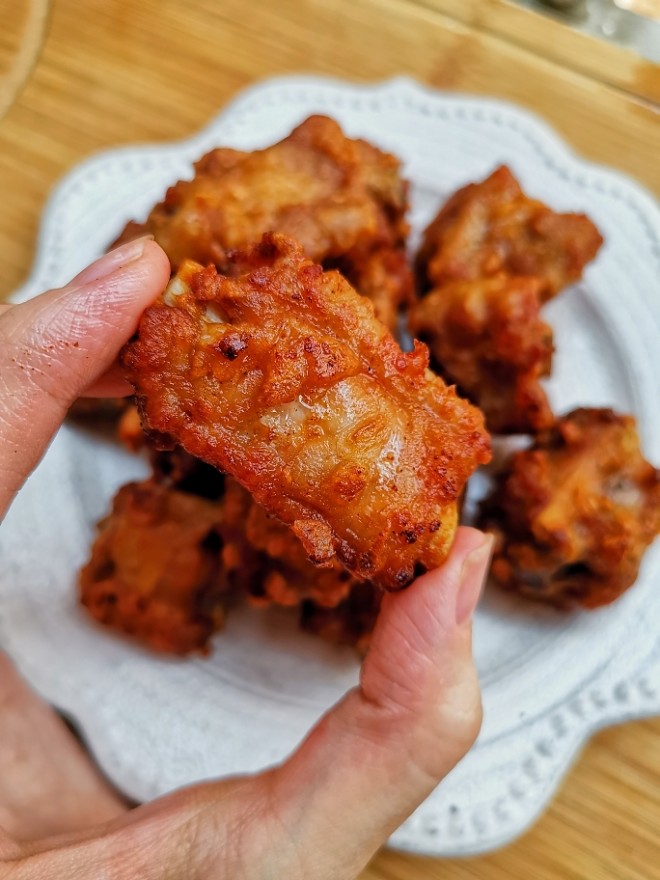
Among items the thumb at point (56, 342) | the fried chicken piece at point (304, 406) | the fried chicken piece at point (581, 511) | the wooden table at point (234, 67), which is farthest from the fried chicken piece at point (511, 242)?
the thumb at point (56, 342)

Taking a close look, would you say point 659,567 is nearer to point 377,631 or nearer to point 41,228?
point 377,631

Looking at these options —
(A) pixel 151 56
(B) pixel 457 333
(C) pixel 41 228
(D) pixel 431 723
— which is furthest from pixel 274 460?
(A) pixel 151 56

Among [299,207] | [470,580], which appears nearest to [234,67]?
[299,207]

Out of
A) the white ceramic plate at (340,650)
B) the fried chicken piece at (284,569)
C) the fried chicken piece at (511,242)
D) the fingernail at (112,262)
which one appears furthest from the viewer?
the fried chicken piece at (511,242)

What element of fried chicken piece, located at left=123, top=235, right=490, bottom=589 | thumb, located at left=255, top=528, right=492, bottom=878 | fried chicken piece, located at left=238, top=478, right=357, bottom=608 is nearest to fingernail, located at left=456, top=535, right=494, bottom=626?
thumb, located at left=255, top=528, right=492, bottom=878

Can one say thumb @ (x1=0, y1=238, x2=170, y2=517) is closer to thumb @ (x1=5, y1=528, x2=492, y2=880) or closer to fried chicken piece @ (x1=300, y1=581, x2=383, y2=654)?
thumb @ (x1=5, y1=528, x2=492, y2=880)

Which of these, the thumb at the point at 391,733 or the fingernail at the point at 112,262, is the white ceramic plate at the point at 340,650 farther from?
the fingernail at the point at 112,262
